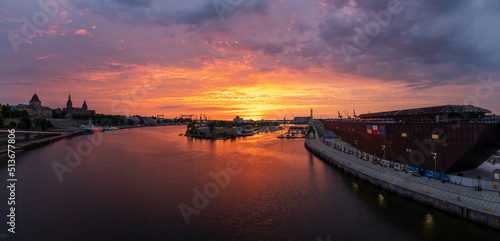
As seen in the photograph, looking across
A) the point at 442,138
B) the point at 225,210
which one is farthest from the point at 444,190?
the point at 225,210

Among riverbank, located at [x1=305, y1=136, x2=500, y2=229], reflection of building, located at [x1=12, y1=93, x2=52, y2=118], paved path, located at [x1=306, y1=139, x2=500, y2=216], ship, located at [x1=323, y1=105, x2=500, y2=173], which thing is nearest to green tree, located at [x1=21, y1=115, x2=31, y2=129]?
reflection of building, located at [x1=12, y1=93, x2=52, y2=118]

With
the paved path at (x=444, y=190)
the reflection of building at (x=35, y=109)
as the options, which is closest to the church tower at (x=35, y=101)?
the reflection of building at (x=35, y=109)

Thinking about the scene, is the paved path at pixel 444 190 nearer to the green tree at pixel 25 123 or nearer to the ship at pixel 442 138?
the ship at pixel 442 138

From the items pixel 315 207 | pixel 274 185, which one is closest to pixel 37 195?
pixel 274 185

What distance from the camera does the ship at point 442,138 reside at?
2211cm

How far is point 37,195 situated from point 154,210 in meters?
15.1

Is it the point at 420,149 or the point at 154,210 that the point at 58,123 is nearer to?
the point at 154,210

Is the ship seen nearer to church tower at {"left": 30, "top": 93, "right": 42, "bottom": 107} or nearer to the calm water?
the calm water

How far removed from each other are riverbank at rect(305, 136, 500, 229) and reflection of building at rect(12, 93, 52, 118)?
175 meters

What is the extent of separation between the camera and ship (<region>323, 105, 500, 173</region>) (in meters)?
22.1

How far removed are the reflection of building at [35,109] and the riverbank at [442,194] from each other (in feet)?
574

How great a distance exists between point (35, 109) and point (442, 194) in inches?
7629

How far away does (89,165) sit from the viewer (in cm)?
4169

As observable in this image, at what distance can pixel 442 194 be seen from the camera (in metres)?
19.8
